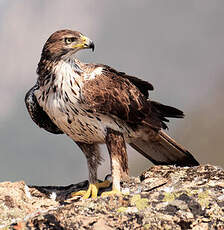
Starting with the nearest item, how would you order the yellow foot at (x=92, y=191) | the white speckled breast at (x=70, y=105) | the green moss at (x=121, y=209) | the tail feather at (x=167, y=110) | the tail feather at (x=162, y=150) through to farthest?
the green moss at (x=121, y=209) → the white speckled breast at (x=70, y=105) → the yellow foot at (x=92, y=191) → the tail feather at (x=162, y=150) → the tail feather at (x=167, y=110)

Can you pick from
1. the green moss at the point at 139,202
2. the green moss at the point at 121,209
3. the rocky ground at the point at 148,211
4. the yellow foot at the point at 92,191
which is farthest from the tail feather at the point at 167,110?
the green moss at the point at 121,209

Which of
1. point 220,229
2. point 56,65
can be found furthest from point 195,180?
point 56,65

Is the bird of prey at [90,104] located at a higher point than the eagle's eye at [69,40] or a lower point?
lower

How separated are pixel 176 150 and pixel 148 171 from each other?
1.20 m

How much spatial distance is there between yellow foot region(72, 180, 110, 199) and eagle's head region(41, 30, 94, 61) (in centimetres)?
222

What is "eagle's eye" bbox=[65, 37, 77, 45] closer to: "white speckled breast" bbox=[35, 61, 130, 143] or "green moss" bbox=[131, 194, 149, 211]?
"white speckled breast" bbox=[35, 61, 130, 143]

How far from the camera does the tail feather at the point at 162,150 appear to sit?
849 cm

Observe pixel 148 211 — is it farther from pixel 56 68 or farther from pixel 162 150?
pixel 162 150

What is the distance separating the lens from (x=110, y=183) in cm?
802

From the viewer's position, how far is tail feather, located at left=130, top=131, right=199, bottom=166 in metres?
8.49

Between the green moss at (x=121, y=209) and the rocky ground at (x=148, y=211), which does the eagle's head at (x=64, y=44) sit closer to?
the rocky ground at (x=148, y=211)

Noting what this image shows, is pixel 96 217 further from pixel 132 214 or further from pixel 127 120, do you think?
pixel 127 120

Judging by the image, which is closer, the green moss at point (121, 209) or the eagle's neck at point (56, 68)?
the green moss at point (121, 209)

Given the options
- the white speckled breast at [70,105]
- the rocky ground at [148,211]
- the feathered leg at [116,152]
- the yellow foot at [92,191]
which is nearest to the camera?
the rocky ground at [148,211]
